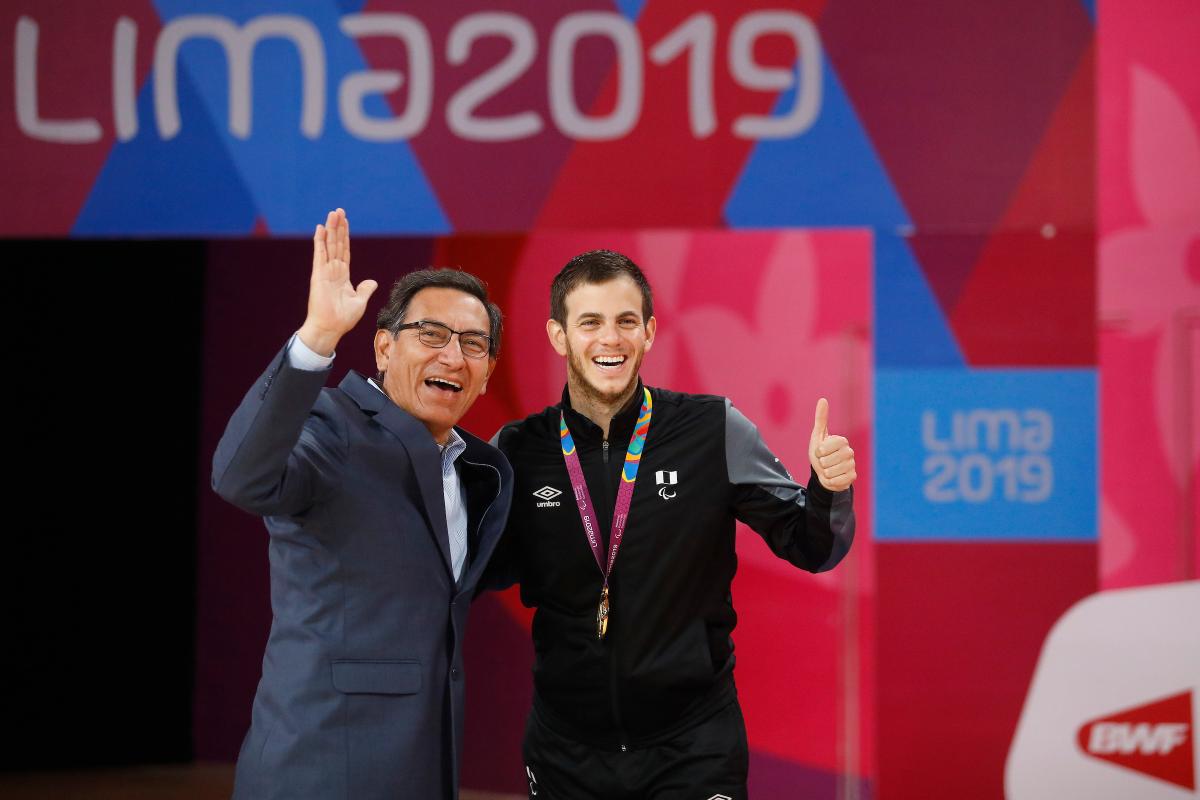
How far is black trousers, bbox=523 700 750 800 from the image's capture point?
266 cm

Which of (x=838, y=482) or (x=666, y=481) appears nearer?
(x=838, y=482)

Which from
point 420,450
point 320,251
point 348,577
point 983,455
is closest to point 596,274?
point 420,450

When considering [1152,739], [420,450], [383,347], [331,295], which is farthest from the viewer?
[1152,739]

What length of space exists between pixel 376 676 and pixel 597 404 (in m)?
0.83

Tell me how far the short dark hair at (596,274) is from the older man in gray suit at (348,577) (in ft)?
1.27

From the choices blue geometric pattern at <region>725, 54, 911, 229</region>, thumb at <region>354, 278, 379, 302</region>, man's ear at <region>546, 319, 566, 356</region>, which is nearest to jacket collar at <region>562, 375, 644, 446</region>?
man's ear at <region>546, 319, 566, 356</region>

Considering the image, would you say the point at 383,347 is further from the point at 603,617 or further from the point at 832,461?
the point at 832,461

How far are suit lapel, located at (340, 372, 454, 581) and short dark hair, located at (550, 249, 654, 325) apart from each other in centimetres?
52

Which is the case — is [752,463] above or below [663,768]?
above

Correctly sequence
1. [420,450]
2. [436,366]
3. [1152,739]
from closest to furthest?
[420,450], [436,366], [1152,739]

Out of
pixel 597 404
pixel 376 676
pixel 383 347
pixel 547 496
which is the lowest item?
pixel 376 676

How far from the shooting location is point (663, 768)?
2672 millimetres

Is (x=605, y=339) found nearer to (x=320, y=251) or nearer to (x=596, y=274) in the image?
(x=596, y=274)

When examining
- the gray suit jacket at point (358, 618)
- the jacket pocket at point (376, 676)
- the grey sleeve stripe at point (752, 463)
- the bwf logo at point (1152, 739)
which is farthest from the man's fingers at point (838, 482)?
the bwf logo at point (1152, 739)
